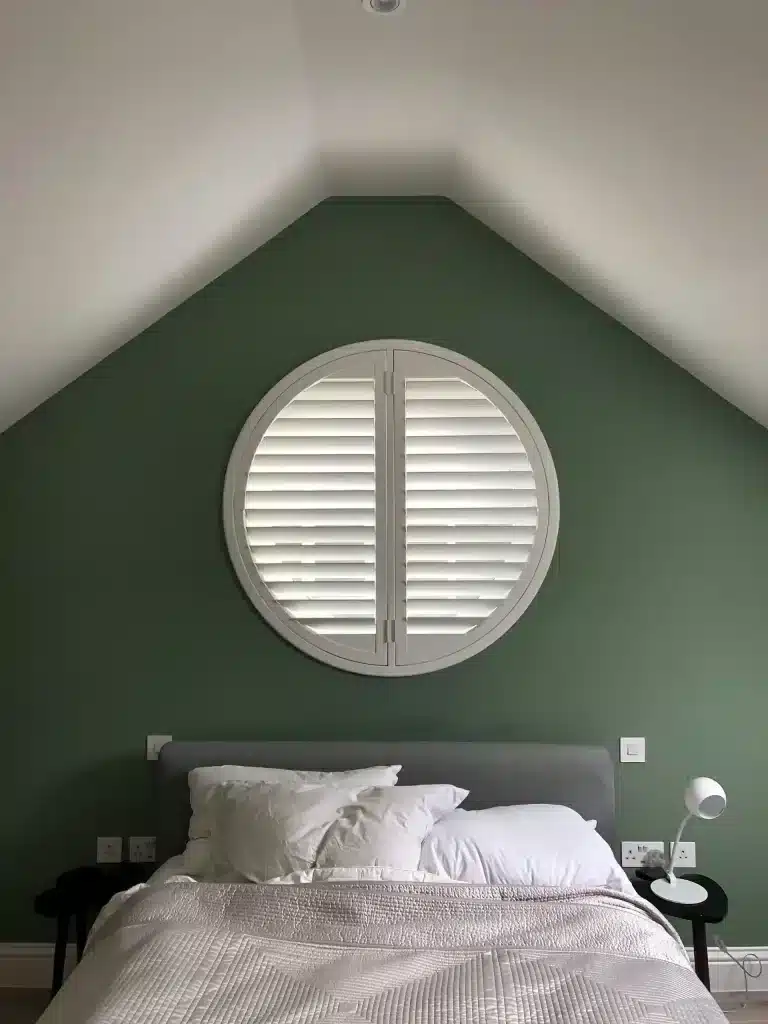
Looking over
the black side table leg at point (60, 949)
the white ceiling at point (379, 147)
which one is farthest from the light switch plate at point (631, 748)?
the black side table leg at point (60, 949)

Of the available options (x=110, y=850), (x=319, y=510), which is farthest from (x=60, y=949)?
(x=319, y=510)

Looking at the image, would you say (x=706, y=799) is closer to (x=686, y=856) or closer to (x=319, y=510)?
(x=686, y=856)

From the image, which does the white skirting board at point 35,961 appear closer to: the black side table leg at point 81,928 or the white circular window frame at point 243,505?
the black side table leg at point 81,928

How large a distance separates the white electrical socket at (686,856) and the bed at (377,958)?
0.64 metres

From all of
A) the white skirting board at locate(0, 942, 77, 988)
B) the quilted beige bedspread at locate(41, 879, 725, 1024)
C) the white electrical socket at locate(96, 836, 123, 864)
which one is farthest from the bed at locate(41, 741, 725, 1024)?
the white skirting board at locate(0, 942, 77, 988)

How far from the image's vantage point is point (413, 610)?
315 centimetres

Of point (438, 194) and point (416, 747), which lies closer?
point (416, 747)

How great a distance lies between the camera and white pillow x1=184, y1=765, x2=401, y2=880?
270 centimetres

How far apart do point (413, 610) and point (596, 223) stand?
1396mm

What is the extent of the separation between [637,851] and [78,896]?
1837mm

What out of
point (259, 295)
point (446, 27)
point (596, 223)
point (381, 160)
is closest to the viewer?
point (446, 27)

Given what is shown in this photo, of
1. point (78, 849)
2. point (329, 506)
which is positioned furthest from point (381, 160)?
point (78, 849)

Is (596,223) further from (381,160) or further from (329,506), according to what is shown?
(329,506)

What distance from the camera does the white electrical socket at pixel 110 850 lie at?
10.3 feet
